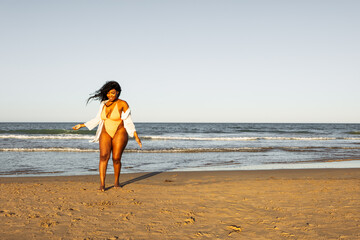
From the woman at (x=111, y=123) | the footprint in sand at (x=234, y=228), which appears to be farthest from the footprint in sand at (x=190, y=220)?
the woman at (x=111, y=123)

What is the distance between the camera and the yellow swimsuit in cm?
577

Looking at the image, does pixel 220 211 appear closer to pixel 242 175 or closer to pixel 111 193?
pixel 111 193

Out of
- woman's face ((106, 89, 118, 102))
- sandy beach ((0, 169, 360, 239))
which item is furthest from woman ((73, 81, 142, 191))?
sandy beach ((0, 169, 360, 239))

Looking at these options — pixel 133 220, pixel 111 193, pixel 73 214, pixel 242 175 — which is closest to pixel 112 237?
pixel 133 220

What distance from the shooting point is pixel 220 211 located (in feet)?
13.6

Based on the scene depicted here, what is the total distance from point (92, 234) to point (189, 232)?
3.28 feet

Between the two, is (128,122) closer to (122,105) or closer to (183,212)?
(122,105)

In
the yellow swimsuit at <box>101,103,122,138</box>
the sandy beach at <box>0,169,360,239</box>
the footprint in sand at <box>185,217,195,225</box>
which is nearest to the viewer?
the sandy beach at <box>0,169,360,239</box>

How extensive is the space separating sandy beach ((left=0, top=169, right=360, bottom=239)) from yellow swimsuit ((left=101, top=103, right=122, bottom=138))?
3.60 feet

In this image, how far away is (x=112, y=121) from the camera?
5785 millimetres

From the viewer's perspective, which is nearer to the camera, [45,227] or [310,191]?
[45,227]

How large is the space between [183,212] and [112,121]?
2442 millimetres

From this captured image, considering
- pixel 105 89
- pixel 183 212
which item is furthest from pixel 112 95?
pixel 183 212

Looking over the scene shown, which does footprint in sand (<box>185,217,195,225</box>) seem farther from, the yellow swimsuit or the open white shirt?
the yellow swimsuit
